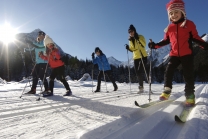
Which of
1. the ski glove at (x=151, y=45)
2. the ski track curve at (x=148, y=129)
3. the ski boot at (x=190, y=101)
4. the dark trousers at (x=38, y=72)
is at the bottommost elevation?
the ski track curve at (x=148, y=129)

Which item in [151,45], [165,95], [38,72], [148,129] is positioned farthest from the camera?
[38,72]

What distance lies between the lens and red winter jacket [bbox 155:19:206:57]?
328cm

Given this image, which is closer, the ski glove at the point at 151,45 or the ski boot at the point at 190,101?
the ski boot at the point at 190,101

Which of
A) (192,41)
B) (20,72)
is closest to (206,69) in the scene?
(192,41)

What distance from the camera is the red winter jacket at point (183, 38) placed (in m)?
3.28

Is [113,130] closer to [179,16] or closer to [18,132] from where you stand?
[18,132]

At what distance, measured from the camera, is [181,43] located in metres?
3.40

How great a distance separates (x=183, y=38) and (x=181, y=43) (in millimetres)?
109

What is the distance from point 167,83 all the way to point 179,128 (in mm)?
1869

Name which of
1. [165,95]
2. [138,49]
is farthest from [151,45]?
[138,49]

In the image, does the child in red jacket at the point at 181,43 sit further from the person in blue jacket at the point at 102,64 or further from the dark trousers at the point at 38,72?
the dark trousers at the point at 38,72

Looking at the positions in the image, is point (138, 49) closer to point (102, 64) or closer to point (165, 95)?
point (102, 64)

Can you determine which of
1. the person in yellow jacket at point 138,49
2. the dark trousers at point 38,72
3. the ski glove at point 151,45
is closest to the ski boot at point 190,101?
the ski glove at point 151,45

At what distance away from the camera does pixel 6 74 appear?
242 ft
